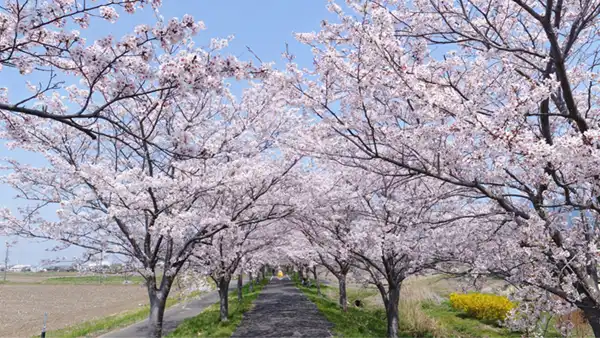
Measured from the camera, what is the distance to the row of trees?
155 inches

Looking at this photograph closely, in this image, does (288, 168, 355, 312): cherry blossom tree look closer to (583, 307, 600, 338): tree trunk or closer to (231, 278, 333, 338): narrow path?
(231, 278, 333, 338): narrow path

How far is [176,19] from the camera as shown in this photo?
422 cm

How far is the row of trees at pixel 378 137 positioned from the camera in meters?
3.95

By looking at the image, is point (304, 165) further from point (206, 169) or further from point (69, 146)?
point (69, 146)

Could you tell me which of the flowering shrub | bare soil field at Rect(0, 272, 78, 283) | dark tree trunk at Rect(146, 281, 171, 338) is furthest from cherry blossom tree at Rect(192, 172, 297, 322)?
bare soil field at Rect(0, 272, 78, 283)

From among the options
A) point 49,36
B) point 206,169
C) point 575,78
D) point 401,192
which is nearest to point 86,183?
point 206,169

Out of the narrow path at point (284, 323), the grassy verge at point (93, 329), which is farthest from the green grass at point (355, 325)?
the grassy verge at point (93, 329)

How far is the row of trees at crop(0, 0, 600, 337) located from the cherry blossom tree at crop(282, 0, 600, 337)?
0.03 meters

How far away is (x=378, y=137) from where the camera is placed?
5.46 m

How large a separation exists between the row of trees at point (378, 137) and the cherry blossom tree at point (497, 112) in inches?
1.1

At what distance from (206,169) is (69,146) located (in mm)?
3133

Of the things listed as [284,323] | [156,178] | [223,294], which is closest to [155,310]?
[156,178]

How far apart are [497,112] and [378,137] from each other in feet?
6.25

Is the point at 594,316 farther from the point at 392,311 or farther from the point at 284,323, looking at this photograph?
the point at 284,323
